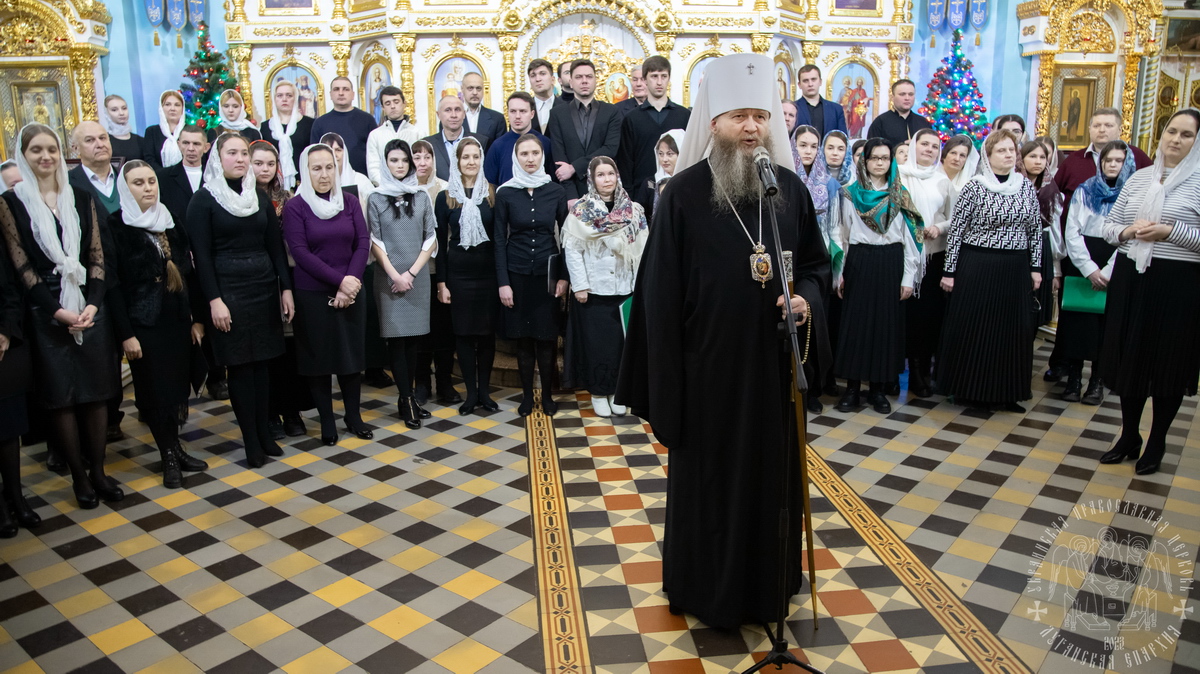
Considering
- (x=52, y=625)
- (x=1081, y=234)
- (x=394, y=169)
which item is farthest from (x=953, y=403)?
(x=52, y=625)

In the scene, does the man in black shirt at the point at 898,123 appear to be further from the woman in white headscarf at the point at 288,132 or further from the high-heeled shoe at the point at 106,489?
the high-heeled shoe at the point at 106,489

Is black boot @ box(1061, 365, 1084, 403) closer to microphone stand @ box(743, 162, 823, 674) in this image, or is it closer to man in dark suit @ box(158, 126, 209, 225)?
microphone stand @ box(743, 162, 823, 674)

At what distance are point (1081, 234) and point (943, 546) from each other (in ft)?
10.4

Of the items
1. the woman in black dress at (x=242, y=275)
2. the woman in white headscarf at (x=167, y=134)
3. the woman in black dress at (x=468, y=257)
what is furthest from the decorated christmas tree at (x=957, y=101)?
the woman in black dress at (x=242, y=275)

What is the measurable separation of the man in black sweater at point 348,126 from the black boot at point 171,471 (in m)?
3.56

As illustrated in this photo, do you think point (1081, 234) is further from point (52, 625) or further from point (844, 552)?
point (52, 625)

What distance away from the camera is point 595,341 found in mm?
5609

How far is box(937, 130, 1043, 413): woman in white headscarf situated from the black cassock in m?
2.99

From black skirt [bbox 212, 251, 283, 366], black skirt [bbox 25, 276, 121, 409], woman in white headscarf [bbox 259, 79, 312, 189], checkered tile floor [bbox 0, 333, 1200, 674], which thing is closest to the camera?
checkered tile floor [bbox 0, 333, 1200, 674]

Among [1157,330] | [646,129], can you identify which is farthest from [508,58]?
[1157,330]

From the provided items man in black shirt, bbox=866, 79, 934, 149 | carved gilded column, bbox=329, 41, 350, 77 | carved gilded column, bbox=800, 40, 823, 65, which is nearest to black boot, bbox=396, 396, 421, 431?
man in black shirt, bbox=866, 79, 934, 149

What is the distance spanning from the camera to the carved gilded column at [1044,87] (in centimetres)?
1345

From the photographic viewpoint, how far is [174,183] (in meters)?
5.23

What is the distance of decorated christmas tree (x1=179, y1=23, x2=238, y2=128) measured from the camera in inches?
439
